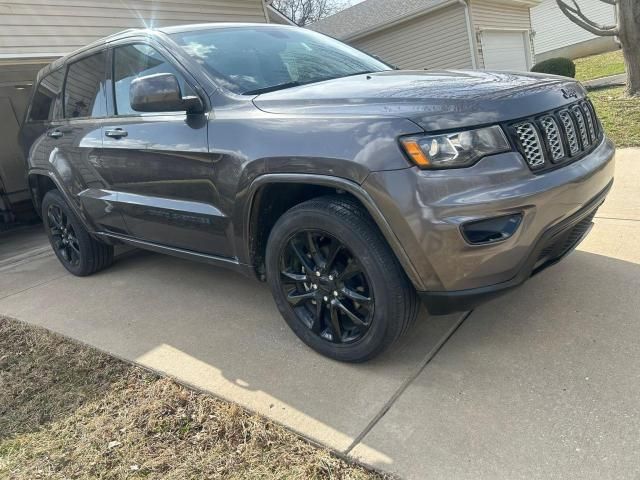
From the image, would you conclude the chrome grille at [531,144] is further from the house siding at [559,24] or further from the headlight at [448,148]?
the house siding at [559,24]

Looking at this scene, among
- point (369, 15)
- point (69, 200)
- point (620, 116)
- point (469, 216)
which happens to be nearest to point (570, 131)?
point (469, 216)

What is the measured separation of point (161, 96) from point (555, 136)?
2.05 metres

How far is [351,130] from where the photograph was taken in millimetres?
2404

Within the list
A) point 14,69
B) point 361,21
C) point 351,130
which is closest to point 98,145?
point 351,130

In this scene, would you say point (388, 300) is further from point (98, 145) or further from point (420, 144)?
point (98, 145)

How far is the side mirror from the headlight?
1378mm

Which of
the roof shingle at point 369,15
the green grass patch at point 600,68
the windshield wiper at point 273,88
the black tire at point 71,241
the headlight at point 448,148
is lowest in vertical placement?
the green grass patch at point 600,68

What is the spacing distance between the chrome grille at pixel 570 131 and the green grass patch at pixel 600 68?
1744cm

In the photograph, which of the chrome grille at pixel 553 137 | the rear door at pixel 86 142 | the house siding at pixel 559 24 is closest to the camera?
the chrome grille at pixel 553 137

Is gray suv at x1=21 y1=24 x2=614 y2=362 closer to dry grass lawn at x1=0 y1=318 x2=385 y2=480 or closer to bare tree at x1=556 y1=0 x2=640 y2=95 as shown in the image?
dry grass lawn at x1=0 y1=318 x2=385 y2=480

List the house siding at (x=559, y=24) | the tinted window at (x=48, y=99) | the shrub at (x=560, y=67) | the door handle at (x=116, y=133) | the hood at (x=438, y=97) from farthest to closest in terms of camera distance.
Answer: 1. the house siding at (x=559, y=24)
2. the shrub at (x=560, y=67)
3. the tinted window at (x=48, y=99)
4. the door handle at (x=116, y=133)
5. the hood at (x=438, y=97)

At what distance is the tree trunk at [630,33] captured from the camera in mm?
10508

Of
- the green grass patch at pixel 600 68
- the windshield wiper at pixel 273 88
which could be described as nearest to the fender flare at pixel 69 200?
the windshield wiper at pixel 273 88

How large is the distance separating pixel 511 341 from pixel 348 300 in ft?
3.00
